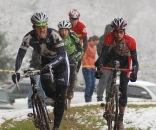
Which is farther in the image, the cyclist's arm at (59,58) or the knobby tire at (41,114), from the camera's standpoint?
the knobby tire at (41,114)

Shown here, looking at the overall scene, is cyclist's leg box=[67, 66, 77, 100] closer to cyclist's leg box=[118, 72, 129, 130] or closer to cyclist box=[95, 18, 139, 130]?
cyclist box=[95, 18, 139, 130]

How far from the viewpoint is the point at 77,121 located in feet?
35.7

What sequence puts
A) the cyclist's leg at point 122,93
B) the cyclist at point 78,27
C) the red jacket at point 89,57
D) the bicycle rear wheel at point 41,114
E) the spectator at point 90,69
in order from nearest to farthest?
1. the bicycle rear wheel at point 41,114
2. the cyclist's leg at point 122,93
3. the cyclist at point 78,27
4. the spectator at point 90,69
5. the red jacket at point 89,57

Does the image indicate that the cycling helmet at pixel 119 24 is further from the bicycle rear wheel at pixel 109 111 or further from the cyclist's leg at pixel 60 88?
the bicycle rear wheel at pixel 109 111

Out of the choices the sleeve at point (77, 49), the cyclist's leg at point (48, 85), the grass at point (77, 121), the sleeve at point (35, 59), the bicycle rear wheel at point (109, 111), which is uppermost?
the sleeve at point (77, 49)

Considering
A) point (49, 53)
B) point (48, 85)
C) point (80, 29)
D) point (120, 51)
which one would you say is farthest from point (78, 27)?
point (48, 85)

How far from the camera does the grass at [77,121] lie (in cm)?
1045

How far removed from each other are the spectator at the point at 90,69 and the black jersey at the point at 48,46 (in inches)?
172

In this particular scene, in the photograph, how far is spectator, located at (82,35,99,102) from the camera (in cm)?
1337

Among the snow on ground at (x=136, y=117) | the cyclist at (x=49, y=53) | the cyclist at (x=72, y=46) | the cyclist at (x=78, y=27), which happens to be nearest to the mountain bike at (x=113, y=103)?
the snow on ground at (x=136, y=117)

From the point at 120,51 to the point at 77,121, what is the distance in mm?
2033

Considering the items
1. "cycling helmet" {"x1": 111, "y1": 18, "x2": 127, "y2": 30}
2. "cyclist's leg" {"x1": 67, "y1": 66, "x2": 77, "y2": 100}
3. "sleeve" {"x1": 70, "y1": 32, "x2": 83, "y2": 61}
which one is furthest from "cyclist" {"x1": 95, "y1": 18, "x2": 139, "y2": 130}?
"cyclist's leg" {"x1": 67, "y1": 66, "x2": 77, "y2": 100}

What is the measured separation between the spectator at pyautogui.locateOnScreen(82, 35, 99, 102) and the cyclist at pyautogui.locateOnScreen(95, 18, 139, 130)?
3446mm

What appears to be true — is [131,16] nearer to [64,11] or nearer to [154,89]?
[64,11]
